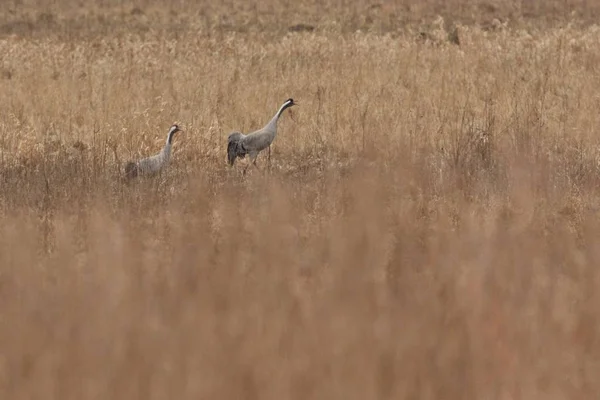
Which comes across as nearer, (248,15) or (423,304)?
(423,304)

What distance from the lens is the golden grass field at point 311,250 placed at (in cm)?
395

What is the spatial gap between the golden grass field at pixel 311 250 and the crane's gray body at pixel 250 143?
0.39 ft

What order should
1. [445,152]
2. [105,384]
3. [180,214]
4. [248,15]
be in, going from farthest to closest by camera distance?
[248,15]
[445,152]
[180,214]
[105,384]

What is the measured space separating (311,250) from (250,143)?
5.06 metres

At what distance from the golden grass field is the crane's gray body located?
0.12 meters

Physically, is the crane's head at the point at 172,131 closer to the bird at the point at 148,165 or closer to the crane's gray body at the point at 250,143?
the bird at the point at 148,165

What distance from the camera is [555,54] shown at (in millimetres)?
16000

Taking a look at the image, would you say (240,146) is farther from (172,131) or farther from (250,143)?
(172,131)

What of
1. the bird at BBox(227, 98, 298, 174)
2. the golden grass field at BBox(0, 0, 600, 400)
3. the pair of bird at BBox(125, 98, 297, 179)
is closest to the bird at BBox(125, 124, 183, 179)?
the pair of bird at BBox(125, 98, 297, 179)

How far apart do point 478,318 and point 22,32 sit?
23.5m

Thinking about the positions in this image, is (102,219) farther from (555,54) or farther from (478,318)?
(555,54)

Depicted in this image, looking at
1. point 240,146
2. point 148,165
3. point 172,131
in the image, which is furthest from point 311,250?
point 172,131

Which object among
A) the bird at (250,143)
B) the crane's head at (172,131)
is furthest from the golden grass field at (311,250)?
the crane's head at (172,131)

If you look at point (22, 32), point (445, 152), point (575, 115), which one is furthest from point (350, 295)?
point (22, 32)
